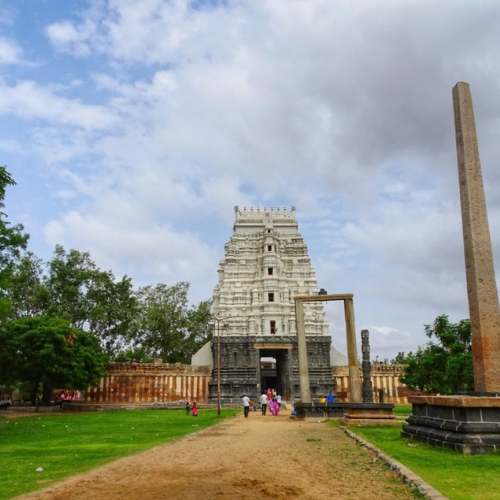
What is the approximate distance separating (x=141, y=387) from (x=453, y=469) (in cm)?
3589

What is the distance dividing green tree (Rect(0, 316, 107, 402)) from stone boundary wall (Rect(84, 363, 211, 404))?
788 centimetres

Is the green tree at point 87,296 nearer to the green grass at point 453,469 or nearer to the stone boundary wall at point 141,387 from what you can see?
the stone boundary wall at point 141,387

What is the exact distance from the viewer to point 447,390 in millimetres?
27703

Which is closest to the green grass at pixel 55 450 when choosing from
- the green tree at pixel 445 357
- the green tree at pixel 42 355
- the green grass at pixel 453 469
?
the green grass at pixel 453 469

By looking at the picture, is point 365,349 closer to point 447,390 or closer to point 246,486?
point 447,390

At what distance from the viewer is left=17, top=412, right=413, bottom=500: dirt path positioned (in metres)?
6.85

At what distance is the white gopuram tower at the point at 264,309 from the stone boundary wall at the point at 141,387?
2.63 meters

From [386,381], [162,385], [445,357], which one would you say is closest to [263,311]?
[162,385]

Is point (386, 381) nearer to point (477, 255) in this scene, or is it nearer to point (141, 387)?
point (141, 387)

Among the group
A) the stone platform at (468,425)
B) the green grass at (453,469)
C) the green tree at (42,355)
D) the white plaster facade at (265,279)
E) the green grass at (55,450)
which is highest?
the white plaster facade at (265,279)

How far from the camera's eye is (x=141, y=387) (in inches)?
1613

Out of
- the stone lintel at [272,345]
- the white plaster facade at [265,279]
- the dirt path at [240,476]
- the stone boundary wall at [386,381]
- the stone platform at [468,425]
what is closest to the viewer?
the dirt path at [240,476]

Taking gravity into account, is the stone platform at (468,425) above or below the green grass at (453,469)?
above

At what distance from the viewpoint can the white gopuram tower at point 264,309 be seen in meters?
41.3
